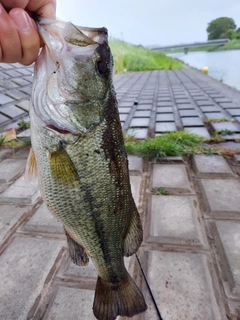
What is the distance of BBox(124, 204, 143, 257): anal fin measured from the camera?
4.93ft

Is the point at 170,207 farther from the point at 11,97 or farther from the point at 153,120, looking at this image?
the point at 11,97

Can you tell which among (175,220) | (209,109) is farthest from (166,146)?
(209,109)

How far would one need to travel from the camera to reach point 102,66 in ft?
4.56

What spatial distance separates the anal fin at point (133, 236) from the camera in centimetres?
150

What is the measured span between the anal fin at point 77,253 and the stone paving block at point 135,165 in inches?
67.2

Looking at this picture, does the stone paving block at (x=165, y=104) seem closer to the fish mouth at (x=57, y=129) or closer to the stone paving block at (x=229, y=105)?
the stone paving block at (x=229, y=105)

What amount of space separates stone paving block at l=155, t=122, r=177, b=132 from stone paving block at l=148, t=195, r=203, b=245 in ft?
6.81

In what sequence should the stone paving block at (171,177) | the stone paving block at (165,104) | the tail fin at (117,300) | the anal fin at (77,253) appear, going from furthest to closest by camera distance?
the stone paving block at (165,104), the stone paving block at (171,177), the anal fin at (77,253), the tail fin at (117,300)

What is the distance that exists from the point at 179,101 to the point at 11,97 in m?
3.88

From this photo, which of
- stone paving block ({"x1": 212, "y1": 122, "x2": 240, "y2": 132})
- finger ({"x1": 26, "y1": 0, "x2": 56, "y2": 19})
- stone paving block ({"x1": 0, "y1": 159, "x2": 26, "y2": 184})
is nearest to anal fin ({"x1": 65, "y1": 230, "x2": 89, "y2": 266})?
finger ({"x1": 26, "y1": 0, "x2": 56, "y2": 19})

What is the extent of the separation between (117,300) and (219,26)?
7299 centimetres

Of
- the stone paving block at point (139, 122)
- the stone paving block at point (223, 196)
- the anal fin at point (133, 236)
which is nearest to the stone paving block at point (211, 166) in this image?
the stone paving block at point (223, 196)

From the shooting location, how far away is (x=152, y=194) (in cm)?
278

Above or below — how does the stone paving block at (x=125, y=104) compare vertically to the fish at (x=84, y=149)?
below
